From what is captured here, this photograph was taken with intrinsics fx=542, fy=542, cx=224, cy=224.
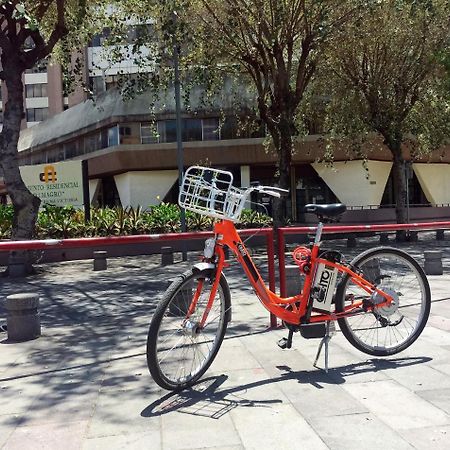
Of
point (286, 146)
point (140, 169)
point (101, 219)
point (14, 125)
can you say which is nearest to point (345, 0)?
point (286, 146)

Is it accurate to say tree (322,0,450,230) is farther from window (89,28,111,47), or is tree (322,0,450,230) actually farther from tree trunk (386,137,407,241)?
window (89,28,111,47)

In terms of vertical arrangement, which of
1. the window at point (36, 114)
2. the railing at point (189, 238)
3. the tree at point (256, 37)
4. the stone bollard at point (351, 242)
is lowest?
the stone bollard at point (351, 242)

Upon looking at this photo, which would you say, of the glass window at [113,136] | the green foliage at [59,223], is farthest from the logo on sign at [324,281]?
the glass window at [113,136]

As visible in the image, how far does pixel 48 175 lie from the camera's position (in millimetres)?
19078

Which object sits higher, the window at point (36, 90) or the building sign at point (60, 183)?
the window at point (36, 90)

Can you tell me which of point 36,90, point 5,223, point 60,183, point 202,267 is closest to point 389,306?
point 202,267

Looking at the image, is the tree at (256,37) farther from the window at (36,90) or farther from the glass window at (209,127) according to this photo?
the window at (36,90)

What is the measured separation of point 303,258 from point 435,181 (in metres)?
31.4

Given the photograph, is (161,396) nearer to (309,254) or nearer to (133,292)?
(309,254)

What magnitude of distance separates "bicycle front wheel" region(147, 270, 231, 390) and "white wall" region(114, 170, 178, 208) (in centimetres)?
2564

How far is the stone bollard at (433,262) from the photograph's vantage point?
10484 mm

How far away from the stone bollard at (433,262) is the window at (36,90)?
5504 centimetres

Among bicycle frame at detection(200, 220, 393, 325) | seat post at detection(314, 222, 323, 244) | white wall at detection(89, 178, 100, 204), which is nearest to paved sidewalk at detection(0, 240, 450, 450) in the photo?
bicycle frame at detection(200, 220, 393, 325)

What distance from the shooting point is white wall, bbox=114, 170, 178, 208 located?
29.8 meters
